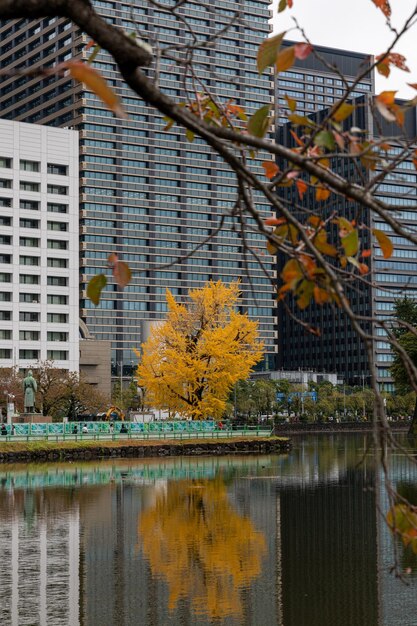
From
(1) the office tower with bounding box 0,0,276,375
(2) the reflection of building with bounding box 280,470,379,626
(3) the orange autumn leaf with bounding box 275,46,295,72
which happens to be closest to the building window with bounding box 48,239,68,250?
(1) the office tower with bounding box 0,0,276,375

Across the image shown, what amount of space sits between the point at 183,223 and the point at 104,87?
18378 cm

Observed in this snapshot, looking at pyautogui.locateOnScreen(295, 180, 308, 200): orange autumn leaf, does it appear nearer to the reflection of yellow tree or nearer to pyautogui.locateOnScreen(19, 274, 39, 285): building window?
the reflection of yellow tree

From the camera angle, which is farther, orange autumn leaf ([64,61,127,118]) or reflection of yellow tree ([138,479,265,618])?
reflection of yellow tree ([138,479,265,618])

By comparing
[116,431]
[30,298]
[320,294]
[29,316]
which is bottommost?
[116,431]

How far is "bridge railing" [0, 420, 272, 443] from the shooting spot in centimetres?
7050

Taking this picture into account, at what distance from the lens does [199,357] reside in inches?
3076

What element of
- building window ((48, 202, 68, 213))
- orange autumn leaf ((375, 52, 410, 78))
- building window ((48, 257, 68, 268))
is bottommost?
orange autumn leaf ((375, 52, 410, 78))

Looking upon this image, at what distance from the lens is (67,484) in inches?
1889

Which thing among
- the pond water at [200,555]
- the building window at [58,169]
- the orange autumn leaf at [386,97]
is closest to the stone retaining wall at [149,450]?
the pond water at [200,555]

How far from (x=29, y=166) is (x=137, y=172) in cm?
6707

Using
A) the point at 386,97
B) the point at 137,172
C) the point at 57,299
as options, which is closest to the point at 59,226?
→ the point at 57,299

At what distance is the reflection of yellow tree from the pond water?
0.04 m

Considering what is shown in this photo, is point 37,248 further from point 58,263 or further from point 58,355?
point 58,355

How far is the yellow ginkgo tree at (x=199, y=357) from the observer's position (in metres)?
77.7
